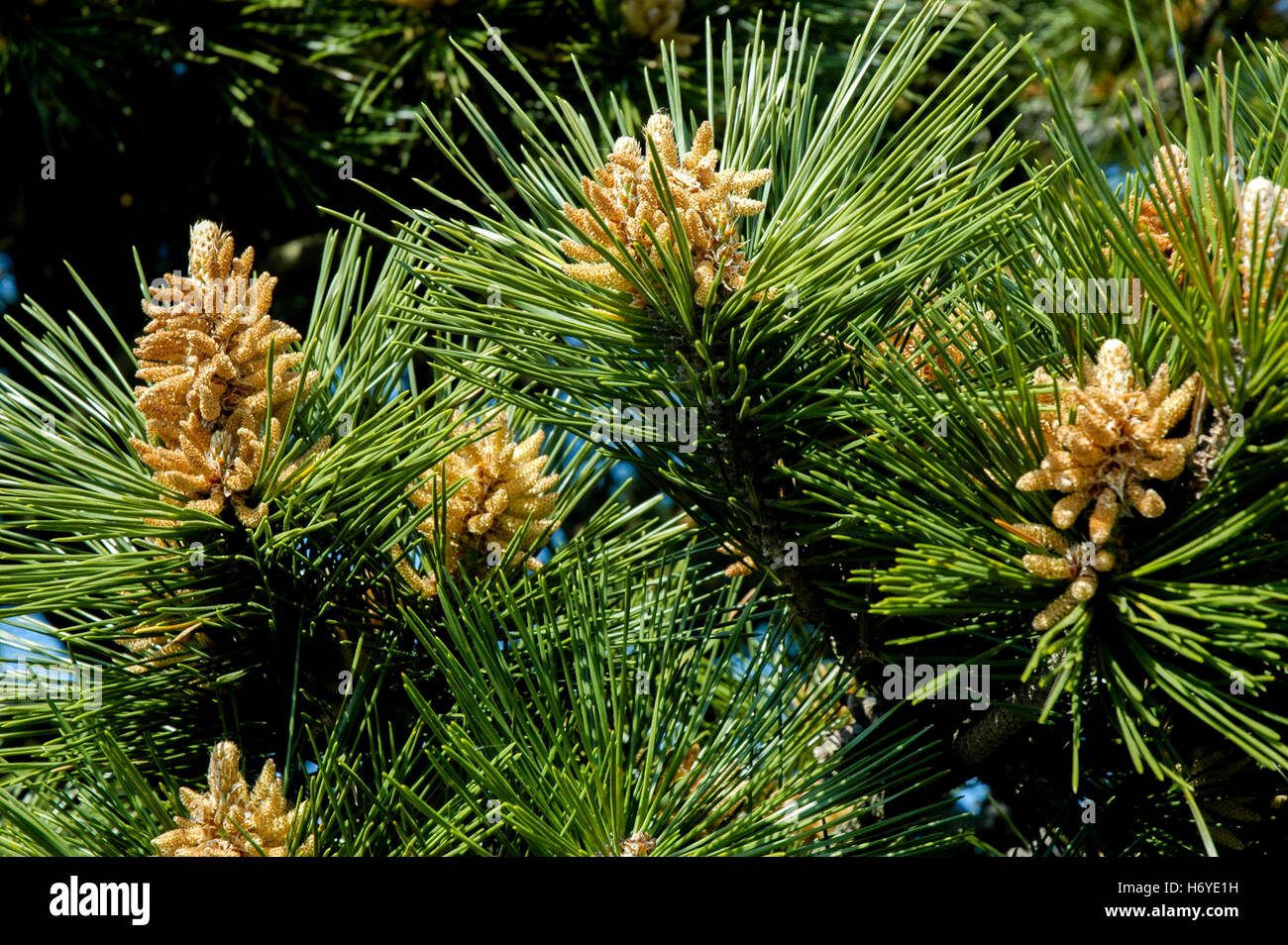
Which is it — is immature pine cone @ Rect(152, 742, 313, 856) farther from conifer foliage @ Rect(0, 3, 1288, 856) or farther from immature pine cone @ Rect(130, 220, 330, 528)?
immature pine cone @ Rect(130, 220, 330, 528)

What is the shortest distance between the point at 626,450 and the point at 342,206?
1123 mm

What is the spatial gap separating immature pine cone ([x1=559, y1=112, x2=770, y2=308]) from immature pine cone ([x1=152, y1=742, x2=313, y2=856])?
409 mm

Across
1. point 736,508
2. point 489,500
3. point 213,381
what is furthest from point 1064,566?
point 213,381

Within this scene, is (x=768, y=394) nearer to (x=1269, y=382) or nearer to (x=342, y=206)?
(x=1269, y=382)

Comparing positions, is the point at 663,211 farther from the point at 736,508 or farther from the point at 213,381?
the point at 213,381

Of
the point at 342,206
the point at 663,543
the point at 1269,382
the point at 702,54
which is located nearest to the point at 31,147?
the point at 342,206

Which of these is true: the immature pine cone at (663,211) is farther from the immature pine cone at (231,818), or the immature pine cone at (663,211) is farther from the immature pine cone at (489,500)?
the immature pine cone at (231,818)

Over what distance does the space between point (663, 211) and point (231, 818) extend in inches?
19.4

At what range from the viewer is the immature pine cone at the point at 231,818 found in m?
0.79

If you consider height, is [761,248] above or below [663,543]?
above

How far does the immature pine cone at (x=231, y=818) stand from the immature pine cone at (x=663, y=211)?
0.41 meters

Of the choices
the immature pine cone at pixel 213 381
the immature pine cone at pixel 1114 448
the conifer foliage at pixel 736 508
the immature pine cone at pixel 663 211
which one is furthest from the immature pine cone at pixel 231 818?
the immature pine cone at pixel 1114 448

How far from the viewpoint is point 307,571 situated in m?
0.93

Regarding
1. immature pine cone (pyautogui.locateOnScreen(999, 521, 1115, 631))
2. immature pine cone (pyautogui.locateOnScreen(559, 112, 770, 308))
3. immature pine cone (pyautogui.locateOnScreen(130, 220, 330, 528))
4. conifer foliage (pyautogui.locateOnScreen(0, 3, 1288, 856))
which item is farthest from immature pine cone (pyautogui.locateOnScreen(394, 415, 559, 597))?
immature pine cone (pyautogui.locateOnScreen(999, 521, 1115, 631))
